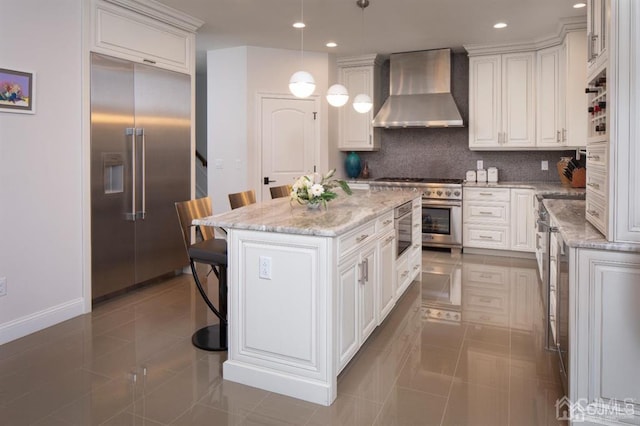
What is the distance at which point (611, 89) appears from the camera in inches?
81.0

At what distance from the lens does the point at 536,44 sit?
573 cm

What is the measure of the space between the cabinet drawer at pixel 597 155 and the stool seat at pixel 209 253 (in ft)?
7.07

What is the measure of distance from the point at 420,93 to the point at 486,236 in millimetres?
2160

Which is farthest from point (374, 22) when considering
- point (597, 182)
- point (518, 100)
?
point (597, 182)

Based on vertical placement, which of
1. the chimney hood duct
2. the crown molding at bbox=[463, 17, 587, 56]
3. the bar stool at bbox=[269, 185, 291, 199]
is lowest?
the bar stool at bbox=[269, 185, 291, 199]

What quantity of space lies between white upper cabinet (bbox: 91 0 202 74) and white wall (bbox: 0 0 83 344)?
0.74 ft

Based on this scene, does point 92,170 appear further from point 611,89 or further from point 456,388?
point 611,89

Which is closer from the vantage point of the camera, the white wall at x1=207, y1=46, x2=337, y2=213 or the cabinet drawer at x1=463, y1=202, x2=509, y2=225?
the cabinet drawer at x1=463, y1=202, x2=509, y2=225

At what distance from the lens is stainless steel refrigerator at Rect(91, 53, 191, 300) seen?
12.9 feet

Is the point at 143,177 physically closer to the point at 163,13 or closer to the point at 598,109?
the point at 163,13

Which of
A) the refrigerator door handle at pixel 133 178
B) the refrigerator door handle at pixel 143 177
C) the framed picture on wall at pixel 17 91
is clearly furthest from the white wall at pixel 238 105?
the framed picture on wall at pixel 17 91

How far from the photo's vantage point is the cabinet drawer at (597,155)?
2259 millimetres

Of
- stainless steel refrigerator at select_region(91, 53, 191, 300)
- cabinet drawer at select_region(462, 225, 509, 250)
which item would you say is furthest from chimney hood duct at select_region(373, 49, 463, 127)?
stainless steel refrigerator at select_region(91, 53, 191, 300)

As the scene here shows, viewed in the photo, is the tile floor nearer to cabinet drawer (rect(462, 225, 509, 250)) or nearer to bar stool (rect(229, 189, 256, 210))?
bar stool (rect(229, 189, 256, 210))
